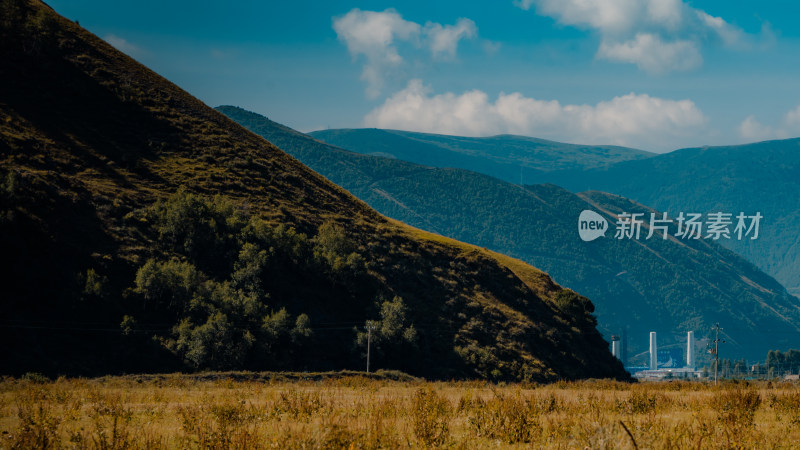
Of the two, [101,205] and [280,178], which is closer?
[101,205]

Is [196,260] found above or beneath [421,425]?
above

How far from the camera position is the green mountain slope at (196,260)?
Result: 68875 millimetres

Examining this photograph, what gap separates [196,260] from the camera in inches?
3319

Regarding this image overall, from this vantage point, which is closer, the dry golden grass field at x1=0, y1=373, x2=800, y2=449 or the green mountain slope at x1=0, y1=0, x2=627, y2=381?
the dry golden grass field at x1=0, y1=373, x2=800, y2=449

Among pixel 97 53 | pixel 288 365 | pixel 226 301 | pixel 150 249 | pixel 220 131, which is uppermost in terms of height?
pixel 97 53

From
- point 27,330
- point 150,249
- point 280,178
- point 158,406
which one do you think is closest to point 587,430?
point 158,406

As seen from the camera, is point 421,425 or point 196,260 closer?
point 421,425

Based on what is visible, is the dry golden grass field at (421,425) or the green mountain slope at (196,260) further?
the green mountain slope at (196,260)

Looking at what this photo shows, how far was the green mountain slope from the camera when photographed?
A: 68875mm

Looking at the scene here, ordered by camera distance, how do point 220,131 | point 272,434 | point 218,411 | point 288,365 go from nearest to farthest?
point 272,434, point 218,411, point 288,365, point 220,131

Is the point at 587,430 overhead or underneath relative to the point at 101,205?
underneath

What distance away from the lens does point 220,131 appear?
5187 inches

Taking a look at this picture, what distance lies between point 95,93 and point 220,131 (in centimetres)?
2362

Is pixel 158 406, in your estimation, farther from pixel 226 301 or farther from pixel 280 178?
pixel 280 178
